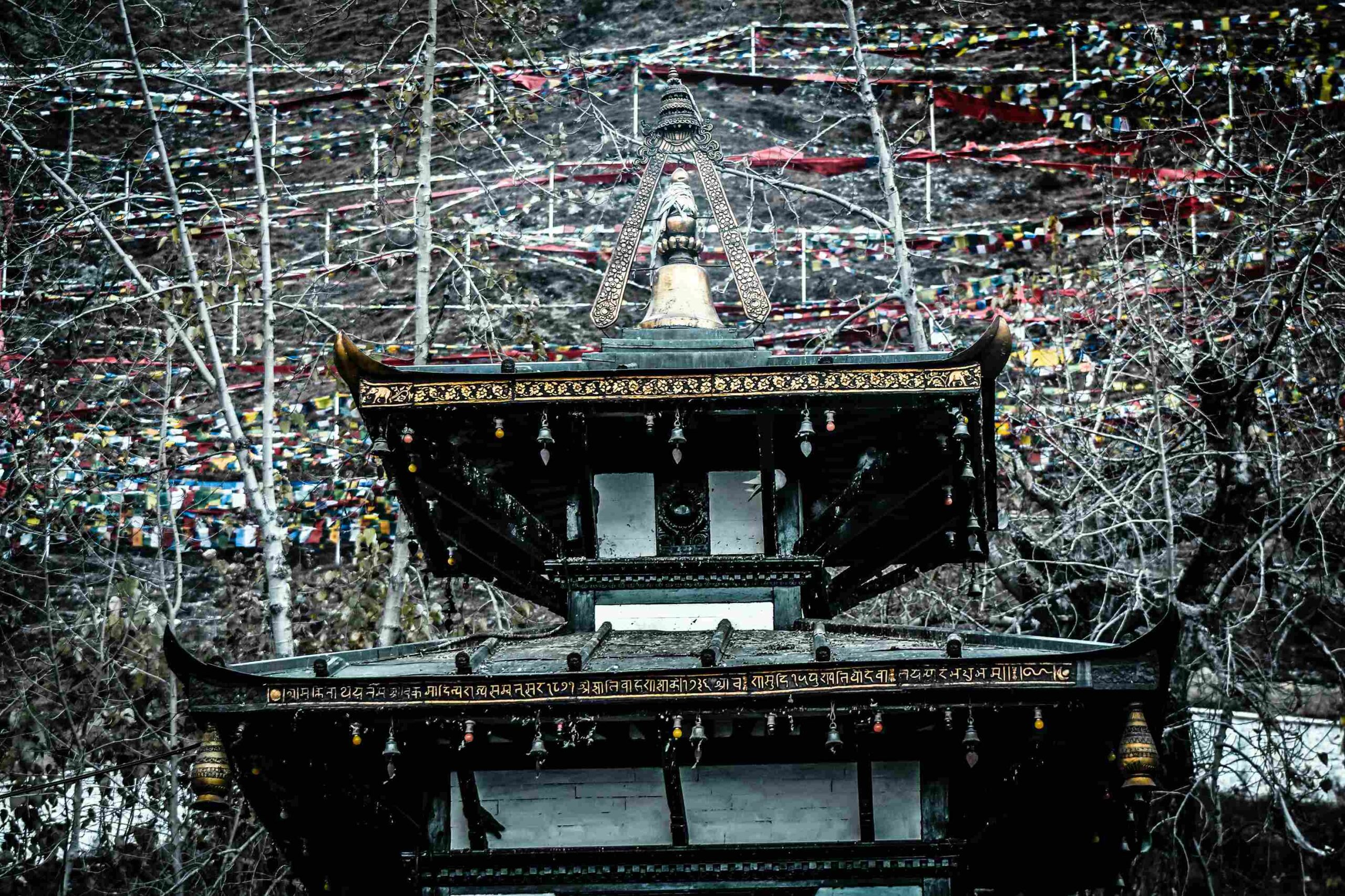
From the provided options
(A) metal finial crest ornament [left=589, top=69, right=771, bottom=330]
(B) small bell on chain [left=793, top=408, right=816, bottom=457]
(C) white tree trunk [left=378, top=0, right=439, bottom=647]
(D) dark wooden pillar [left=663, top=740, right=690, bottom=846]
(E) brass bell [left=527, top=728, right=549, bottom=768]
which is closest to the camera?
(E) brass bell [left=527, top=728, right=549, bottom=768]

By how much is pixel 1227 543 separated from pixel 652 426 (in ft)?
34.6

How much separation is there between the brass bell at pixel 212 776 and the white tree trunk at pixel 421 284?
6919 millimetres

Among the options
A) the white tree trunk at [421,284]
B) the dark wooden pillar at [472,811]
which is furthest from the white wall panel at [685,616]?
the white tree trunk at [421,284]

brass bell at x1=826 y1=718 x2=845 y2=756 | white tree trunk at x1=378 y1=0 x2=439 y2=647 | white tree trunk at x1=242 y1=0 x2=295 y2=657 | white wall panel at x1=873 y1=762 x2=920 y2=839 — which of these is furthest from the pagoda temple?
white tree trunk at x1=378 y1=0 x2=439 y2=647

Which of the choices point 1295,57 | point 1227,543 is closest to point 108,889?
point 1227,543

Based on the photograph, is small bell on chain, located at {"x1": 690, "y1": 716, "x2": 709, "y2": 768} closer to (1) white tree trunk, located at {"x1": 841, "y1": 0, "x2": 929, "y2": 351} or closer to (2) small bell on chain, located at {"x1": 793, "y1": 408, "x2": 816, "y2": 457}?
(2) small bell on chain, located at {"x1": 793, "y1": 408, "x2": 816, "y2": 457}

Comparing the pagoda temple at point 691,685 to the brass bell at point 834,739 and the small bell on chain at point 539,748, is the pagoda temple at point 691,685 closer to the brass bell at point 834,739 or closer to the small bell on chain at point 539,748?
the small bell on chain at point 539,748

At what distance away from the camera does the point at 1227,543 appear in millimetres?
19281

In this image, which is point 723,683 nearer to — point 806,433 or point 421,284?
point 806,433

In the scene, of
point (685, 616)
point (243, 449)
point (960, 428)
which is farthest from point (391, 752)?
point (243, 449)

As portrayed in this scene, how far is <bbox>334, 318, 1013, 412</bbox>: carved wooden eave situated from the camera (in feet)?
36.4

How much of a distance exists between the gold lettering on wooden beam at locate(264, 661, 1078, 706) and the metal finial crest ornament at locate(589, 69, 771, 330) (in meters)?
4.15

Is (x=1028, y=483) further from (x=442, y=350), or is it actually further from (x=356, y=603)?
(x=442, y=350)

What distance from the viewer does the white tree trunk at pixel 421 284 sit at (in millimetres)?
17625
